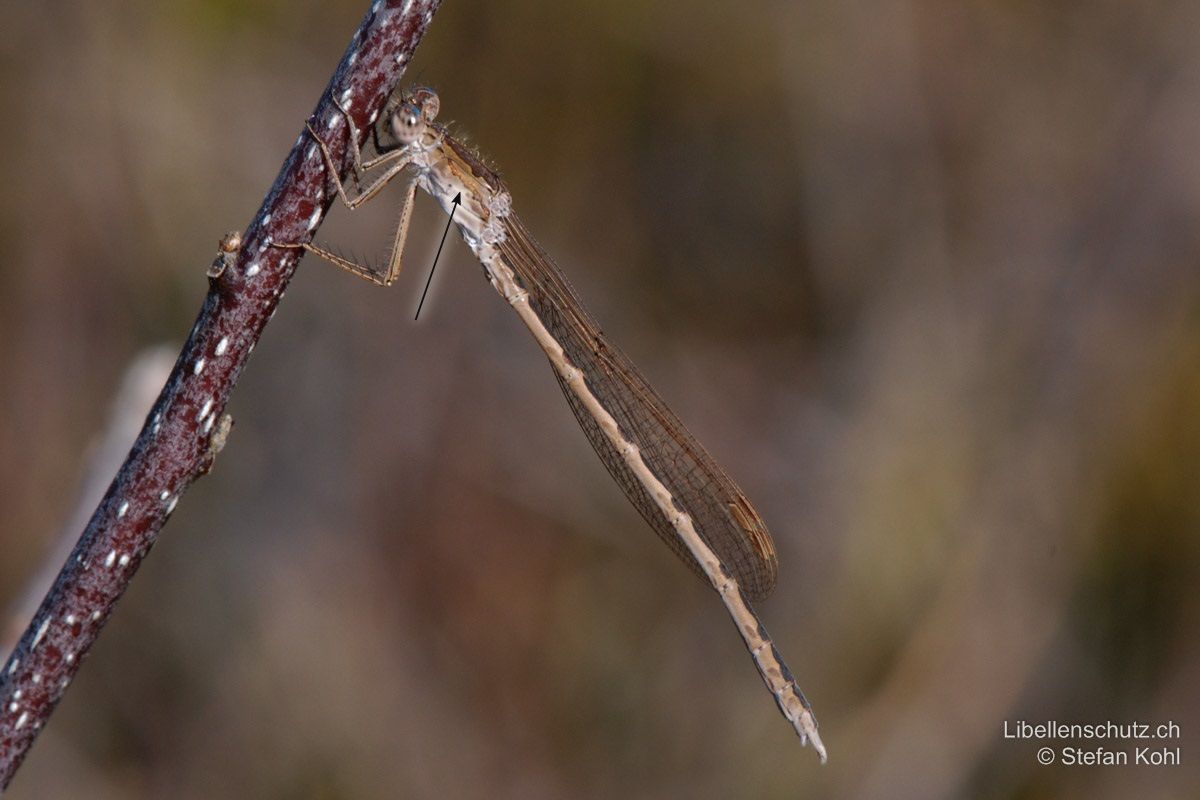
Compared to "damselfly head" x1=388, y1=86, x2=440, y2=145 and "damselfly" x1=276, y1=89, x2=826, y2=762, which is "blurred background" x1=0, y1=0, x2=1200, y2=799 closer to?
"damselfly" x1=276, y1=89, x2=826, y2=762

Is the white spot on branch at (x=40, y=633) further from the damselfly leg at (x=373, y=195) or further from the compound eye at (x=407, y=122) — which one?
the compound eye at (x=407, y=122)

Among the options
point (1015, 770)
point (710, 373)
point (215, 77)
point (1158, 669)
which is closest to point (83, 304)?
point (215, 77)

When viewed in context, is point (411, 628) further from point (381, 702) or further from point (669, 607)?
point (669, 607)

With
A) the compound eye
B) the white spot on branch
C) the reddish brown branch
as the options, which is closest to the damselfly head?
the compound eye

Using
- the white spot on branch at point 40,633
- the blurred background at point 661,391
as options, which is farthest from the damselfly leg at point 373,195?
the blurred background at point 661,391

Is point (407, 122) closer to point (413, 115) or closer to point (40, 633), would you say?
point (413, 115)

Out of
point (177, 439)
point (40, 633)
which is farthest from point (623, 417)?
point (40, 633)

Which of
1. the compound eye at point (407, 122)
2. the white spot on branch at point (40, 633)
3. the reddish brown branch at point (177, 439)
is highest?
the compound eye at point (407, 122)

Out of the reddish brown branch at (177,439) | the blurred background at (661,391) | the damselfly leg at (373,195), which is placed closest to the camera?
the reddish brown branch at (177,439)
